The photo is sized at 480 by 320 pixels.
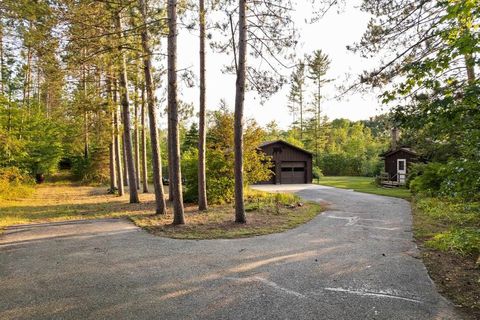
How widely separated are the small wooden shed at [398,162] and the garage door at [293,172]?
24.7ft

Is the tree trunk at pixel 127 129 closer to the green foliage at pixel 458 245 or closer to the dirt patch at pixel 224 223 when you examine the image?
the dirt patch at pixel 224 223

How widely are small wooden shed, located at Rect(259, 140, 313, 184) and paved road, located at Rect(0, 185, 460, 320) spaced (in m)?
19.8

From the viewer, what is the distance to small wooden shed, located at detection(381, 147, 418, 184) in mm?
24094

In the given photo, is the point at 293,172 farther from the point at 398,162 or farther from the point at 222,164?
the point at 222,164

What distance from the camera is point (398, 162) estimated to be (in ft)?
82.8

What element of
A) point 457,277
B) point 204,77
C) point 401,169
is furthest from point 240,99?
point 401,169

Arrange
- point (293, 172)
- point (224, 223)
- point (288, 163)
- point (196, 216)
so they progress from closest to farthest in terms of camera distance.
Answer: point (224, 223) → point (196, 216) → point (288, 163) → point (293, 172)

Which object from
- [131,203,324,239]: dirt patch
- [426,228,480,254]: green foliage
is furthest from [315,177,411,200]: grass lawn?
[426,228,480,254]: green foliage

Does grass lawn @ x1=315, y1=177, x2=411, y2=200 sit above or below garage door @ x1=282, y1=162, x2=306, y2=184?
below

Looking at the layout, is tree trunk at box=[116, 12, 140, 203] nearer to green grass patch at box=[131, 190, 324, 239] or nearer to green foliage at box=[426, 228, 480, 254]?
green grass patch at box=[131, 190, 324, 239]

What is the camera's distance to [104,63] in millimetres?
11156

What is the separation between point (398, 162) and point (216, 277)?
24800 millimetres

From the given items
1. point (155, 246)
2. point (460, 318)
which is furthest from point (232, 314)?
point (155, 246)

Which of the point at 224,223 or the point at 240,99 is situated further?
the point at 224,223
